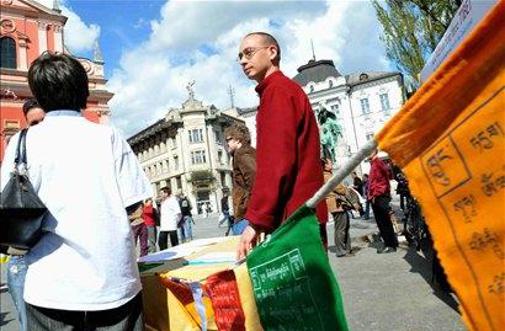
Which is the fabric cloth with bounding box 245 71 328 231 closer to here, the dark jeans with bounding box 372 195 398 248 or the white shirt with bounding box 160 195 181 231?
the dark jeans with bounding box 372 195 398 248

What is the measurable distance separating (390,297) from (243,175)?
2338 millimetres

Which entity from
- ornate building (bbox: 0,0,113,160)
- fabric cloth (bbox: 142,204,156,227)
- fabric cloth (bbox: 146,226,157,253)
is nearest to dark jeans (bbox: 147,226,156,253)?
fabric cloth (bbox: 146,226,157,253)

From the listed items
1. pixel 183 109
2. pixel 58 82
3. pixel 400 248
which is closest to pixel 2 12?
pixel 183 109

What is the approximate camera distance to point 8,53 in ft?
114

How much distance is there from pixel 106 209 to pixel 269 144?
0.78 meters

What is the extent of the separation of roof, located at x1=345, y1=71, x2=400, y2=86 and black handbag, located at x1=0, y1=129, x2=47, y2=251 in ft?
201

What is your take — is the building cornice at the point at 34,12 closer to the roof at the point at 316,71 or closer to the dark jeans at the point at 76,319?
the roof at the point at 316,71

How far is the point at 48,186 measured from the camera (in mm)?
1901

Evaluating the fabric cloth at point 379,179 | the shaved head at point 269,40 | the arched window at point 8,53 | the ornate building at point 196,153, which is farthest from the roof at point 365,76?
the shaved head at point 269,40

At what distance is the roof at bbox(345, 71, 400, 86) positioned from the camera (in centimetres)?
5985

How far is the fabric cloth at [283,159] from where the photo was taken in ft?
7.14

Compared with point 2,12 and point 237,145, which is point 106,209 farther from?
point 2,12

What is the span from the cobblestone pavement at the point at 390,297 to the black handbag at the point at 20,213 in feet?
10.4

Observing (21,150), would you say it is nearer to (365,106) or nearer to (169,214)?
(169,214)
